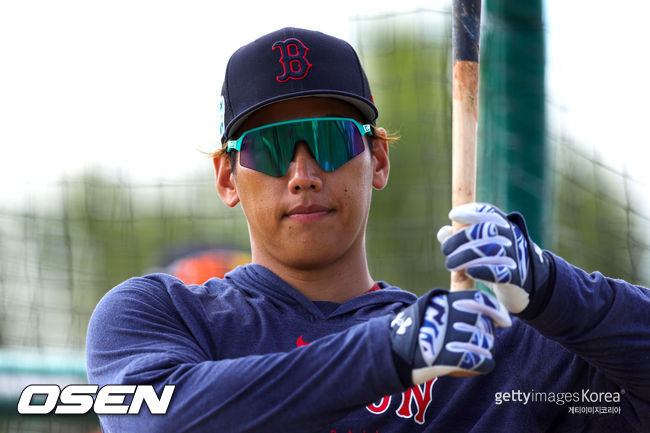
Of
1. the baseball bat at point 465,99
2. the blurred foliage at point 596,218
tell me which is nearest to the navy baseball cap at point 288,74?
the baseball bat at point 465,99

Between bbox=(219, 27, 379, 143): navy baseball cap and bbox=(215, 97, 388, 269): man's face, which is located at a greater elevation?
bbox=(219, 27, 379, 143): navy baseball cap

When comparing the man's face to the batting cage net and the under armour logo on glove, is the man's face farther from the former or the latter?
the batting cage net

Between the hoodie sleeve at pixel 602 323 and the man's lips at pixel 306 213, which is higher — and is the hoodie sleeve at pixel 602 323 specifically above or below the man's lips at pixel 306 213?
below

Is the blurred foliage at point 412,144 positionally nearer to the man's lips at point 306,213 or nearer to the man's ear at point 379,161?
the man's ear at point 379,161

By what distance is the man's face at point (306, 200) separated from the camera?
2107mm

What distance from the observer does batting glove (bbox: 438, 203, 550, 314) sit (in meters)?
1.56

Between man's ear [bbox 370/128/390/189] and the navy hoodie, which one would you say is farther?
man's ear [bbox 370/128/390/189]

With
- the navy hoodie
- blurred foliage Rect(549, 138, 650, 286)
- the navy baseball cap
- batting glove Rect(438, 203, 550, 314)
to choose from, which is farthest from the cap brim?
blurred foliage Rect(549, 138, 650, 286)

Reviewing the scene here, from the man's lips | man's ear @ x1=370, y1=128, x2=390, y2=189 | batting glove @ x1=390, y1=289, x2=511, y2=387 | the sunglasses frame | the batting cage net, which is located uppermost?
the sunglasses frame

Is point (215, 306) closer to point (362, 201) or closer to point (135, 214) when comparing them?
point (362, 201)

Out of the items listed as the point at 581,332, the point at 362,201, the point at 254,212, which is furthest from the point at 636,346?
the point at 254,212

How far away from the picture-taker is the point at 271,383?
157 centimetres

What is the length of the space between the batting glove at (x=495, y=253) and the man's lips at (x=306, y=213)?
497 mm

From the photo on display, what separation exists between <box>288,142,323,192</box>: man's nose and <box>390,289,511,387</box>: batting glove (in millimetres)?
628
